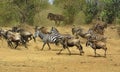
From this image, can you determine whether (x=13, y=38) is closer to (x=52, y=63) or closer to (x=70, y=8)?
(x=52, y=63)

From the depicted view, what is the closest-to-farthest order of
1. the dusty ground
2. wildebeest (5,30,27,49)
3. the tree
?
the dusty ground
wildebeest (5,30,27,49)
the tree

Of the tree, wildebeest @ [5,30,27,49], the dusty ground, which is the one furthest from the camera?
the tree

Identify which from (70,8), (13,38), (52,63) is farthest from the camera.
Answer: (70,8)

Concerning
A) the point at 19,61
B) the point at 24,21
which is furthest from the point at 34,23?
the point at 19,61

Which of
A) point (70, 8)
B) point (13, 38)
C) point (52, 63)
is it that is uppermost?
point (70, 8)

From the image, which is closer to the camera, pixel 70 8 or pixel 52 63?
pixel 52 63

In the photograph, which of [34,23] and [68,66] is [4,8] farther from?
[68,66]

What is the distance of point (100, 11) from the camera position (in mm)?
44344

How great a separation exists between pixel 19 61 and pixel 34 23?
21.8 m

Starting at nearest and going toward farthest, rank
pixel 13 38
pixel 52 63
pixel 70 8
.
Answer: pixel 52 63
pixel 13 38
pixel 70 8

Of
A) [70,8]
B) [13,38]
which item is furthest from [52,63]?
[70,8]

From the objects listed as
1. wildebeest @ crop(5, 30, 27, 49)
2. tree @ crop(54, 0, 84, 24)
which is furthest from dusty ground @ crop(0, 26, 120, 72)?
tree @ crop(54, 0, 84, 24)

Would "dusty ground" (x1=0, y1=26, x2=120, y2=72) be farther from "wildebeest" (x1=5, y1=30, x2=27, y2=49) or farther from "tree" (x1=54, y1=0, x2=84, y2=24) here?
"tree" (x1=54, y1=0, x2=84, y2=24)

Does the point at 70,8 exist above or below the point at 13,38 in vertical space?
above
